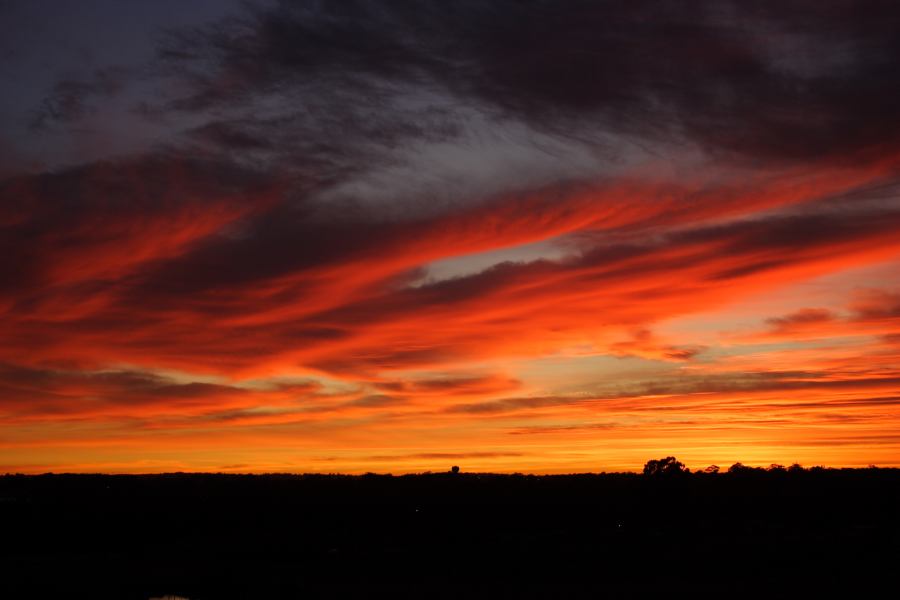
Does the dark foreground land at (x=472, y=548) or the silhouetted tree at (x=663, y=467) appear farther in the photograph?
the silhouetted tree at (x=663, y=467)

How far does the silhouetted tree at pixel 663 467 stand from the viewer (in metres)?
105

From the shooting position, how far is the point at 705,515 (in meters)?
83.9

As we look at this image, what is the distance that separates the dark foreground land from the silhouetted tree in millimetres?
1491

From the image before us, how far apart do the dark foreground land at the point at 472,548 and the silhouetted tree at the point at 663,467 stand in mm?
1491

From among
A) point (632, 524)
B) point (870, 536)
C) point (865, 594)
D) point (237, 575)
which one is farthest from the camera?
point (632, 524)

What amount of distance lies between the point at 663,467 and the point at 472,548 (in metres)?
53.9

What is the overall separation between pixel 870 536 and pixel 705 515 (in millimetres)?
25457

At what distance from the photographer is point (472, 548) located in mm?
59406

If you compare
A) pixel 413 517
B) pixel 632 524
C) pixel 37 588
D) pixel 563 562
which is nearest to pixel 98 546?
pixel 37 588

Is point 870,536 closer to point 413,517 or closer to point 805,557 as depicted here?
point 805,557

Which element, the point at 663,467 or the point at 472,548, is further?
the point at 663,467

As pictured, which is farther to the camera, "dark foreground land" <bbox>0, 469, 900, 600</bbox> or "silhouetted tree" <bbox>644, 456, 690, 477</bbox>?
"silhouetted tree" <bbox>644, 456, 690, 477</bbox>

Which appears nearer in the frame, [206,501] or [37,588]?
[37,588]

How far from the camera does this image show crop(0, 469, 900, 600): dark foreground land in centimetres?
4541
